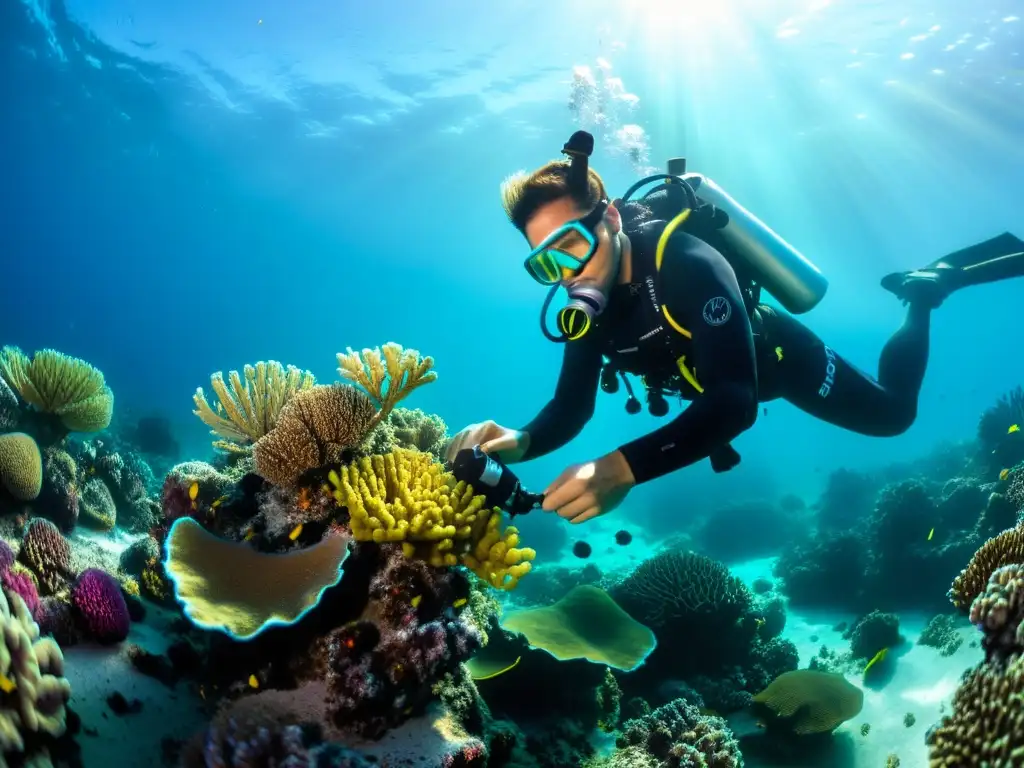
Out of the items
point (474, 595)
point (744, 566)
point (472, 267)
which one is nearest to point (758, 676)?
point (474, 595)

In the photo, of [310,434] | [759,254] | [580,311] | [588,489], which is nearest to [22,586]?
[310,434]

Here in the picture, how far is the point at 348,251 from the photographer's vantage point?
218 feet

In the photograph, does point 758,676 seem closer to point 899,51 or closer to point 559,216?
point 559,216

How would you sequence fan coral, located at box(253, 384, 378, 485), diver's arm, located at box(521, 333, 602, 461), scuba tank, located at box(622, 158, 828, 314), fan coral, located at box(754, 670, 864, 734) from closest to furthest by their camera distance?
fan coral, located at box(253, 384, 378, 485) → diver's arm, located at box(521, 333, 602, 461) → scuba tank, located at box(622, 158, 828, 314) → fan coral, located at box(754, 670, 864, 734)

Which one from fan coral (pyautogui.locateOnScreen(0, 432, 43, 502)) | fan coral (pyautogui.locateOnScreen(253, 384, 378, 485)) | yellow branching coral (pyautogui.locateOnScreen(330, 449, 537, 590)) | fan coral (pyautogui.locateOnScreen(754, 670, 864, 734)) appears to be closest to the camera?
yellow branching coral (pyautogui.locateOnScreen(330, 449, 537, 590))

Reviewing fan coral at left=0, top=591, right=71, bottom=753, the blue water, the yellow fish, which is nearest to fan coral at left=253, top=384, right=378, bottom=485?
fan coral at left=0, top=591, right=71, bottom=753

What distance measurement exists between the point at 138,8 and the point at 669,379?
35.3m

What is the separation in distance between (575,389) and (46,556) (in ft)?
13.9

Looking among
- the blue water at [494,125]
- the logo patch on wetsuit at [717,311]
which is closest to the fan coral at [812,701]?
the logo patch on wetsuit at [717,311]

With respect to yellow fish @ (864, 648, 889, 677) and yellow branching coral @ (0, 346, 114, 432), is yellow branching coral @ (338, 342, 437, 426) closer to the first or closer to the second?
yellow branching coral @ (0, 346, 114, 432)

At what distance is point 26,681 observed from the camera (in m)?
2.29

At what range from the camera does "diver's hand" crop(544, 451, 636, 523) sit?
256 cm

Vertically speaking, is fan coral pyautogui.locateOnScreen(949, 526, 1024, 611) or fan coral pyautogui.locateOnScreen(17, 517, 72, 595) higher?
fan coral pyautogui.locateOnScreen(949, 526, 1024, 611)

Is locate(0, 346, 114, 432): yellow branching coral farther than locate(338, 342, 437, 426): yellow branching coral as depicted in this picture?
Yes
